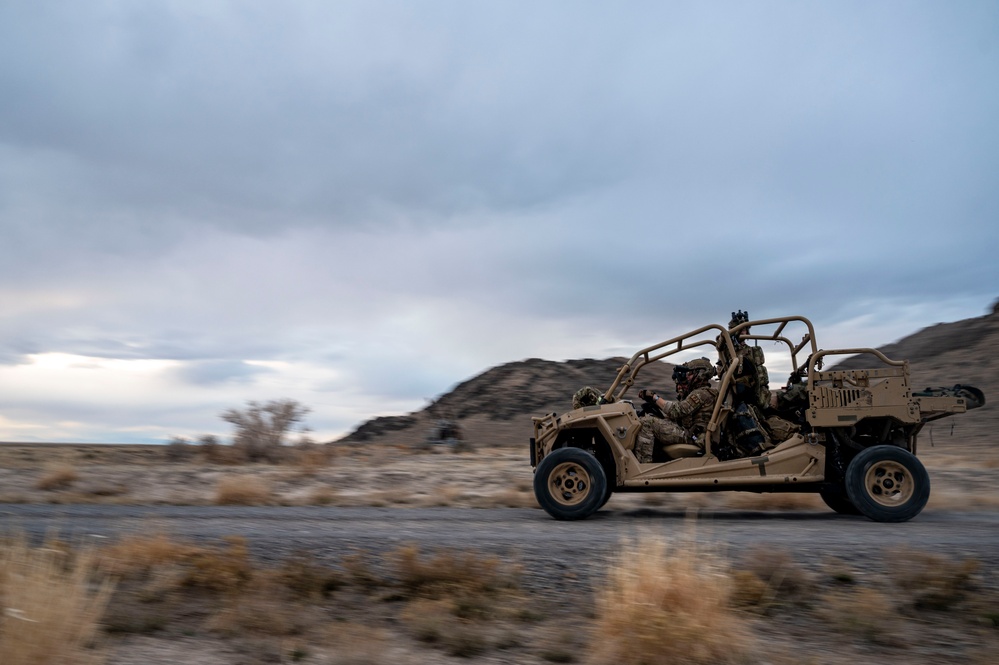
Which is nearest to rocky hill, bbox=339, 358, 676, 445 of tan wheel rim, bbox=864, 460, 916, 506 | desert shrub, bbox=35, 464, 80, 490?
desert shrub, bbox=35, 464, 80, 490

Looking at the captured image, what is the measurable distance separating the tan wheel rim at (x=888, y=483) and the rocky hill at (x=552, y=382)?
21.7m

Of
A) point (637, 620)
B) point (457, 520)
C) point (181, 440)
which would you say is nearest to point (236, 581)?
point (637, 620)

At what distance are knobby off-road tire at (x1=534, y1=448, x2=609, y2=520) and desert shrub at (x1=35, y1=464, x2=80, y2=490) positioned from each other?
10486 mm

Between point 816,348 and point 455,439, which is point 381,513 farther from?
point 455,439

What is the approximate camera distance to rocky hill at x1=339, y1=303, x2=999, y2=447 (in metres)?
32.6

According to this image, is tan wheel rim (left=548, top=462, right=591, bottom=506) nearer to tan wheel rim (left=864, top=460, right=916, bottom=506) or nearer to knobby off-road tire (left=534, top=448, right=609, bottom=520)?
knobby off-road tire (left=534, top=448, right=609, bottom=520)

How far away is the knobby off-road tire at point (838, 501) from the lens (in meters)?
10.8

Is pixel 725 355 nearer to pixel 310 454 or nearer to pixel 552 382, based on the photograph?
pixel 310 454

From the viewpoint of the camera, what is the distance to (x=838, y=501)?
1119 cm

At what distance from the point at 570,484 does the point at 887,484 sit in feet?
13.3

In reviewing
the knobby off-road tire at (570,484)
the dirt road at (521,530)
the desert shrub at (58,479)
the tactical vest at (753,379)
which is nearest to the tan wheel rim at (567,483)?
the knobby off-road tire at (570,484)

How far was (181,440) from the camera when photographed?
22406 millimetres

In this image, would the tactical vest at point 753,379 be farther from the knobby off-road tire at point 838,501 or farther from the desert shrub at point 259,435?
the desert shrub at point 259,435

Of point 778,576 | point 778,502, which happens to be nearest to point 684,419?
point 778,502
